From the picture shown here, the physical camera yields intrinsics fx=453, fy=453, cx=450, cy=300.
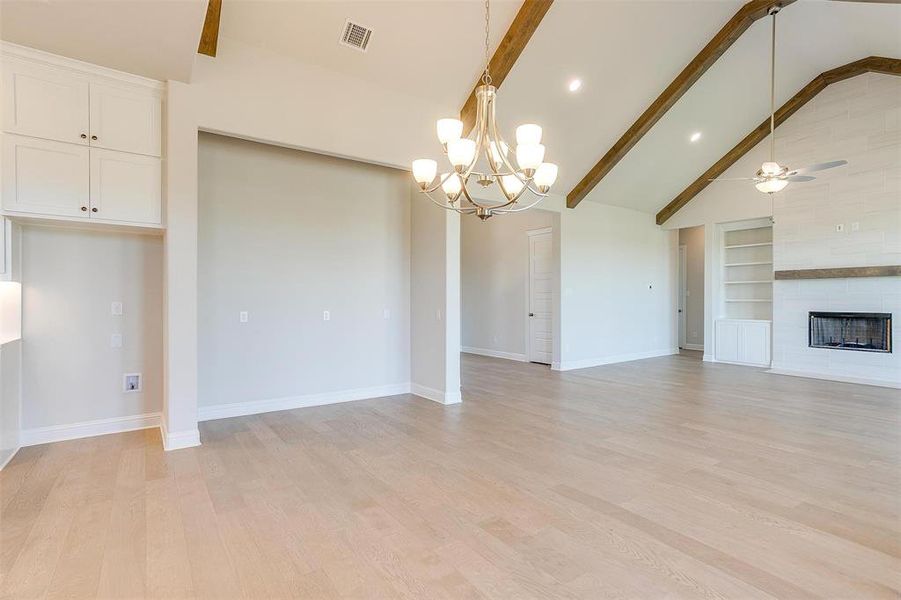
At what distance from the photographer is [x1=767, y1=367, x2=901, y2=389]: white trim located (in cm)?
616

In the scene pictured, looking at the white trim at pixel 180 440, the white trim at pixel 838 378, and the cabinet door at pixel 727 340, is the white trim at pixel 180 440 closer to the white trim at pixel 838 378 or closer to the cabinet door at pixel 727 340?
the white trim at pixel 838 378

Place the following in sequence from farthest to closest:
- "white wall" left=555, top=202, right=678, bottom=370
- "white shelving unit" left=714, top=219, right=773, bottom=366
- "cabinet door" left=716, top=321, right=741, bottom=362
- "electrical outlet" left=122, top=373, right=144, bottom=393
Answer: "cabinet door" left=716, top=321, right=741, bottom=362 < "white shelving unit" left=714, top=219, right=773, bottom=366 < "white wall" left=555, top=202, right=678, bottom=370 < "electrical outlet" left=122, top=373, right=144, bottom=393

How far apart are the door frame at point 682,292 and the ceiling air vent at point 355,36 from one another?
8.90 meters

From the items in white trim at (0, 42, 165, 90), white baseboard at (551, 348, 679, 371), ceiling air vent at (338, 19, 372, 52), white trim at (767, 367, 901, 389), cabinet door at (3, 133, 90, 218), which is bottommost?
white trim at (767, 367, 901, 389)

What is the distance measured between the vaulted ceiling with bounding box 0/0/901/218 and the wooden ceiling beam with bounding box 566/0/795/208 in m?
0.11

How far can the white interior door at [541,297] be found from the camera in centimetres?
810

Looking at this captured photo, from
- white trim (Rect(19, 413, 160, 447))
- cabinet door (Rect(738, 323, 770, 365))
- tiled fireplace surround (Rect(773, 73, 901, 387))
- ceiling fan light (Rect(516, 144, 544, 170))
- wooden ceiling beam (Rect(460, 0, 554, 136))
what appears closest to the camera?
ceiling fan light (Rect(516, 144, 544, 170))

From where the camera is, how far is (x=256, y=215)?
4.66 metres

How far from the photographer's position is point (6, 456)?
10.8 ft

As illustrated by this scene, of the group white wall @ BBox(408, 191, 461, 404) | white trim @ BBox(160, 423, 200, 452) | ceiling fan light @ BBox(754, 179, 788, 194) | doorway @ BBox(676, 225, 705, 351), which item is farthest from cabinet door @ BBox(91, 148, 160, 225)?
doorway @ BBox(676, 225, 705, 351)

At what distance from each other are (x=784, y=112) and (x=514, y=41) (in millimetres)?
5377

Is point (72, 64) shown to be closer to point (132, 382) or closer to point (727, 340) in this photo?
point (132, 382)

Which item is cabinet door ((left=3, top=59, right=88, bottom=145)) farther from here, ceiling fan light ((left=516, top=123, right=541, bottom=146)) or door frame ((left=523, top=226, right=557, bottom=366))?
door frame ((left=523, top=226, right=557, bottom=366))

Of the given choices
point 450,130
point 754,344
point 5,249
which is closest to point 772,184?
point 754,344
